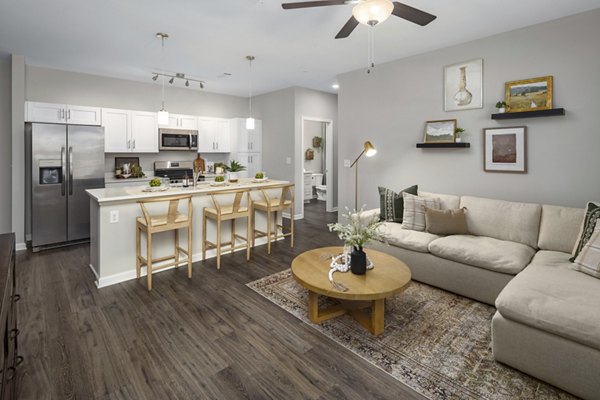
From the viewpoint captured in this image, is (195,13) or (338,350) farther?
(195,13)

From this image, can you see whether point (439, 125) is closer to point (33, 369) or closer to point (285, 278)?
point (285, 278)

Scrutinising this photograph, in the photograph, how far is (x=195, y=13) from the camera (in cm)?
310

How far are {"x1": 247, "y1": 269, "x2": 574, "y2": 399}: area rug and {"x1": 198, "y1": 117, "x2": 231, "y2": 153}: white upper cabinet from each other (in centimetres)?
420

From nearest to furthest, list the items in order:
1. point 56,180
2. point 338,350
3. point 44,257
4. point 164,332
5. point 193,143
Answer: point 338,350 → point 164,332 → point 44,257 → point 56,180 → point 193,143

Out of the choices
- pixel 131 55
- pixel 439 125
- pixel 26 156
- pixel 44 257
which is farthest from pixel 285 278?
pixel 26 156

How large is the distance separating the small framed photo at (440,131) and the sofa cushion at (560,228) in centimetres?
140

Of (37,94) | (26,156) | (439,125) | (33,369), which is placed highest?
(37,94)

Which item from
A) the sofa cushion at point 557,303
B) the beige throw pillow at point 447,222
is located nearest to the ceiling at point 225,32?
the beige throw pillow at point 447,222

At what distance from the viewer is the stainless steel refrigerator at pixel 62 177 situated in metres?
4.45

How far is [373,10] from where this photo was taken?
78.4 inches

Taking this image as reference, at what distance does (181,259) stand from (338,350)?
246 centimetres

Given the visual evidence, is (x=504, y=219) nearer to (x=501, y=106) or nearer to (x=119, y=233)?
(x=501, y=106)

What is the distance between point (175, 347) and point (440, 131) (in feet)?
12.7

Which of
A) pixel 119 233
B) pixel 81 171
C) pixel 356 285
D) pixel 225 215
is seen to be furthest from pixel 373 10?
pixel 81 171
